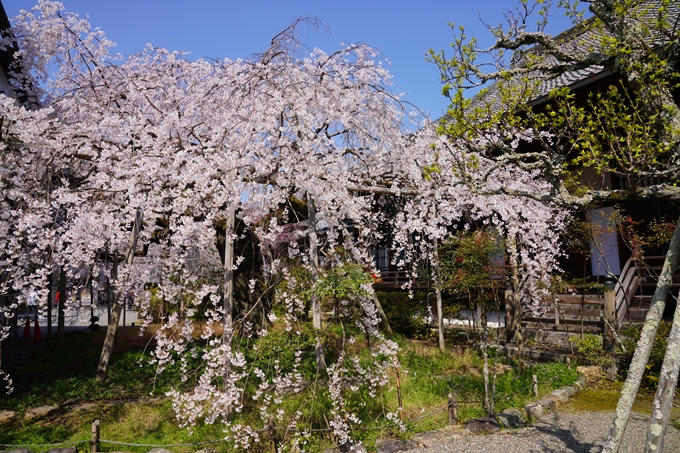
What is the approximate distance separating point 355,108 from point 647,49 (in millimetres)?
4828

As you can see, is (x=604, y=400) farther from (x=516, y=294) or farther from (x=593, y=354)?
(x=516, y=294)

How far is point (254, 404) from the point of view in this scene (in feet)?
21.8

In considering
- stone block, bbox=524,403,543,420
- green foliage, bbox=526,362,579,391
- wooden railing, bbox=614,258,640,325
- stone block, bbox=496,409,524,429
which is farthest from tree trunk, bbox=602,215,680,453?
wooden railing, bbox=614,258,640,325

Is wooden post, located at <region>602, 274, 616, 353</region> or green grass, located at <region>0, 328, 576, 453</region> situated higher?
wooden post, located at <region>602, 274, 616, 353</region>

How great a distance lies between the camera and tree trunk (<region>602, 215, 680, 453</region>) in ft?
11.2

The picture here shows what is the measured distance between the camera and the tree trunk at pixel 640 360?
3418mm

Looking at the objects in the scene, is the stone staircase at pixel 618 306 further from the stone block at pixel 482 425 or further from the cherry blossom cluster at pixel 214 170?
the stone block at pixel 482 425

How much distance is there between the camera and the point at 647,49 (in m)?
4.20

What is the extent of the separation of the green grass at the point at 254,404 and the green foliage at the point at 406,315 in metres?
1.97

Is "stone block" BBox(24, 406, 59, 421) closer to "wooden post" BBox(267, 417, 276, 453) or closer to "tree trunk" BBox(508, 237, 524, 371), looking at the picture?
"wooden post" BBox(267, 417, 276, 453)

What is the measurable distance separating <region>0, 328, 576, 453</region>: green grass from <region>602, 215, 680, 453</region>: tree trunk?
280cm

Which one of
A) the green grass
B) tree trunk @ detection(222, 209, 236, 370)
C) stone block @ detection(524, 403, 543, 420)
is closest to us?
the green grass

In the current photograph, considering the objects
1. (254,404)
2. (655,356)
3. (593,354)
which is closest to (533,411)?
(655,356)

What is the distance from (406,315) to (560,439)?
7.29 metres
